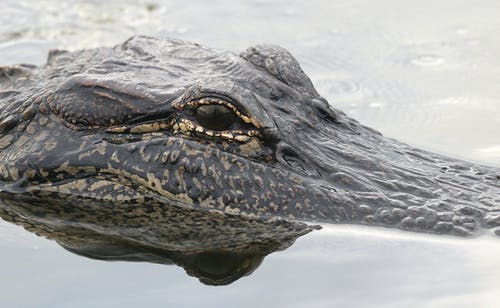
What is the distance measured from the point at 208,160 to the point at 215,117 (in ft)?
0.89

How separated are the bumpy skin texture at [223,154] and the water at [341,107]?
0.26m

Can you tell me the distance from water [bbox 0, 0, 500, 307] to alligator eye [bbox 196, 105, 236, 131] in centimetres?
88

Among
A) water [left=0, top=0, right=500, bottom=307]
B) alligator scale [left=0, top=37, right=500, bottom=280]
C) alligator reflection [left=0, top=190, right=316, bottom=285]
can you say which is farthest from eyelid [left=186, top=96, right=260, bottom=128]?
water [left=0, top=0, right=500, bottom=307]

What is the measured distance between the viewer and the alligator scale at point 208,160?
6367 millimetres

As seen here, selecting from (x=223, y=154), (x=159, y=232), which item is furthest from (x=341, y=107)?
(x=159, y=232)

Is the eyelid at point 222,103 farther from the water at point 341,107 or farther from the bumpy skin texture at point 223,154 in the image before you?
the water at point 341,107

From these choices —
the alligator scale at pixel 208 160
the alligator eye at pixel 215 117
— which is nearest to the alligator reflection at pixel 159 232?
the alligator scale at pixel 208 160

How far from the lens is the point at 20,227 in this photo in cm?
678

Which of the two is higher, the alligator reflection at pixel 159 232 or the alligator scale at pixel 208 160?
the alligator scale at pixel 208 160

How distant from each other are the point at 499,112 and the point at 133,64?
3.80 metres

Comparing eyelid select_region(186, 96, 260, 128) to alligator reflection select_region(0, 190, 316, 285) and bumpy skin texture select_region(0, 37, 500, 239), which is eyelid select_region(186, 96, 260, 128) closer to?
bumpy skin texture select_region(0, 37, 500, 239)

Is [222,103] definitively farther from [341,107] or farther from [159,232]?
[341,107]

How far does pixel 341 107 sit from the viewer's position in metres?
9.52

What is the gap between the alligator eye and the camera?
633 cm
